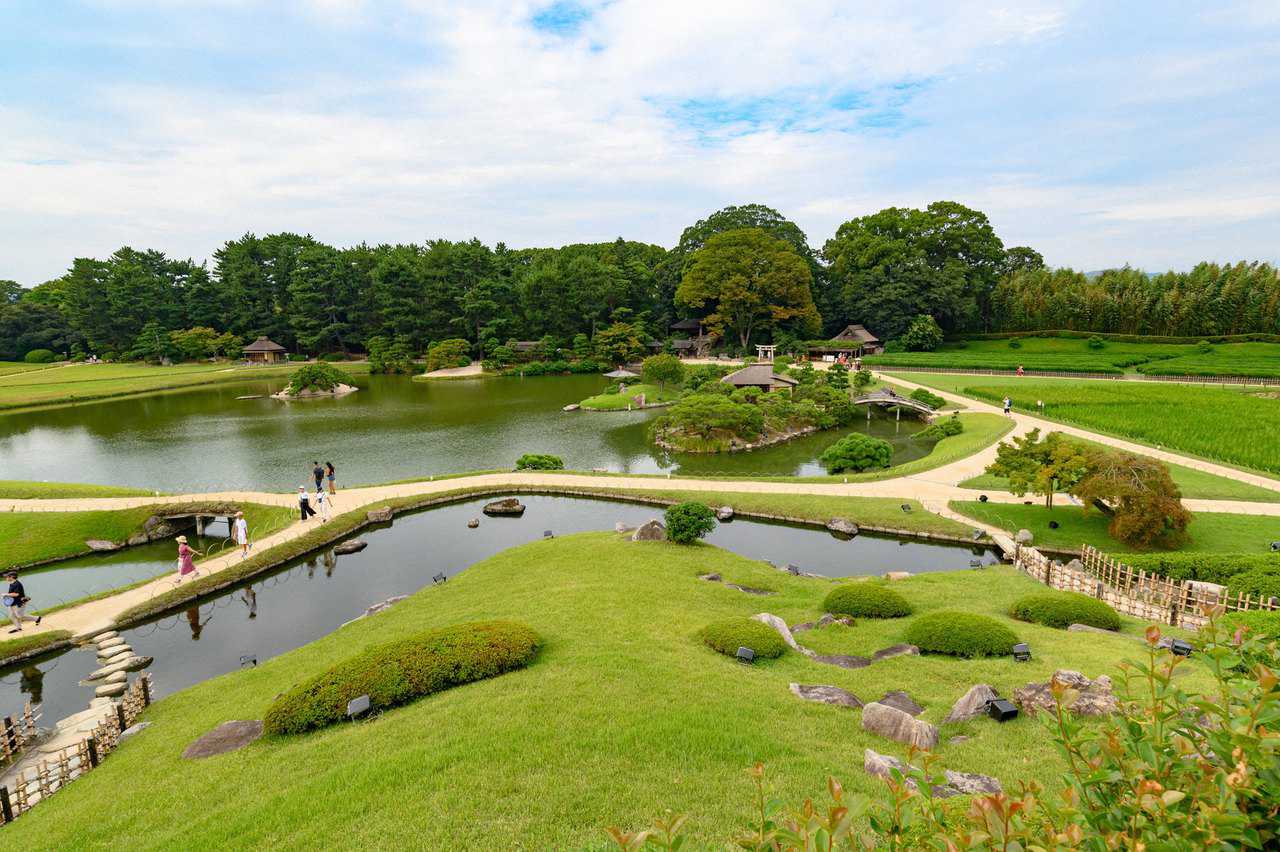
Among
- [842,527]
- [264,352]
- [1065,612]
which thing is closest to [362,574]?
[842,527]

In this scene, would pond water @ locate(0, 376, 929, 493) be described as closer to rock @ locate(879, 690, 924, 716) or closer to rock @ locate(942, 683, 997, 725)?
rock @ locate(879, 690, 924, 716)

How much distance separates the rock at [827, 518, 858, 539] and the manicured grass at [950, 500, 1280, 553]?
3.55 m

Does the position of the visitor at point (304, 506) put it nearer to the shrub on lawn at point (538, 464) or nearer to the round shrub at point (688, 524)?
the shrub on lawn at point (538, 464)

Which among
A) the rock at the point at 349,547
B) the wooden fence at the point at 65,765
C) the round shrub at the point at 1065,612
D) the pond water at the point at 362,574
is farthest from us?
the rock at the point at 349,547

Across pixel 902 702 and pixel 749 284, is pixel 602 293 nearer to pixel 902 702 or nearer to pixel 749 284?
pixel 749 284

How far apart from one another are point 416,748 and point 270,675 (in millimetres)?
6022

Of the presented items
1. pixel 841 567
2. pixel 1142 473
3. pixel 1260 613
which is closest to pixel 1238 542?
pixel 1142 473

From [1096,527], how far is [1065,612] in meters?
8.44

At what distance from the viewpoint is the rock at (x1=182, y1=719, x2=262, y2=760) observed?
857 centimetres

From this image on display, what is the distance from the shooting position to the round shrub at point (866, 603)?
1216 centimetres

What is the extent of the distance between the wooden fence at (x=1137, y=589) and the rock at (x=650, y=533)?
9167 millimetres

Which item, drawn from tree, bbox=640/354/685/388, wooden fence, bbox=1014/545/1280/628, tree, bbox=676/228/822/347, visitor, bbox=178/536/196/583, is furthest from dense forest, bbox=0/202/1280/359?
visitor, bbox=178/536/196/583

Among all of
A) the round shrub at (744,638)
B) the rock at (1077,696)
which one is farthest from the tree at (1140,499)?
the round shrub at (744,638)

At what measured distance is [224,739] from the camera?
28.9 ft
